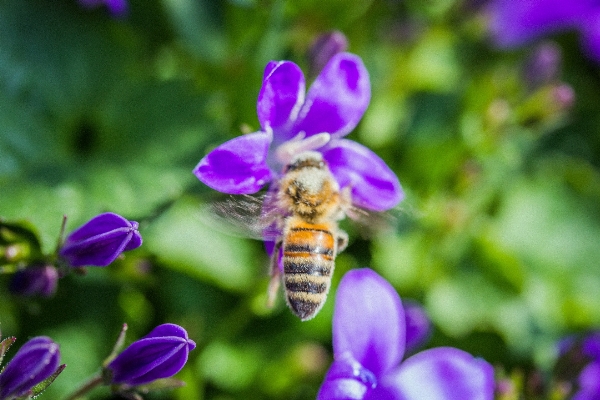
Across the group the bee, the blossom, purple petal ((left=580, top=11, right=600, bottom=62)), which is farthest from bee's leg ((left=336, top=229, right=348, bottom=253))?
purple petal ((left=580, top=11, right=600, bottom=62))

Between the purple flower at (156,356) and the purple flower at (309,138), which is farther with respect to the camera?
the purple flower at (309,138)

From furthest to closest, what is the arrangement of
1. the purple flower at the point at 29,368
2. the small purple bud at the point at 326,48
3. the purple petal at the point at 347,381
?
the small purple bud at the point at 326,48
the purple petal at the point at 347,381
the purple flower at the point at 29,368

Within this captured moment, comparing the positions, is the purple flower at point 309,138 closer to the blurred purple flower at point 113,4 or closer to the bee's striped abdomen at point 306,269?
the bee's striped abdomen at point 306,269

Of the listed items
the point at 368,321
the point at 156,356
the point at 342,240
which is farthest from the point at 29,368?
the point at 342,240

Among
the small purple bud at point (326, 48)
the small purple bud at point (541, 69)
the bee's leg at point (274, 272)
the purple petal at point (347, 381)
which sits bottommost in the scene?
the purple petal at point (347, 381)

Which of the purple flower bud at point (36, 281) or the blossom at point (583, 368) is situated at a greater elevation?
the purple flower bud at point (36, 281)

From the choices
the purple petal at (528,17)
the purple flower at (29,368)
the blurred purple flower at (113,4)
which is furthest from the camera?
the purple petal at (528,17)

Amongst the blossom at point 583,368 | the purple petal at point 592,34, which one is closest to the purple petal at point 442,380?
the blossom at point 583,368
